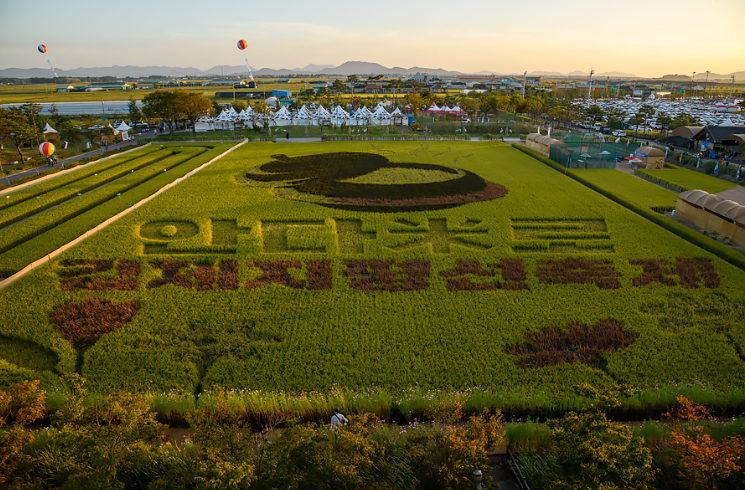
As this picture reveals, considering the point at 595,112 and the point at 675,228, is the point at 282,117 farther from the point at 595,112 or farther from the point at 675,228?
the point at 675,228

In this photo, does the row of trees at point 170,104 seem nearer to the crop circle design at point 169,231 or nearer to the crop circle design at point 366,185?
the crop circle design at point 366,185

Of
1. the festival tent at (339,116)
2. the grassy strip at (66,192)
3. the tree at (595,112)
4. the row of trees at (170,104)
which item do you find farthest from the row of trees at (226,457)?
the tree at (595,112)

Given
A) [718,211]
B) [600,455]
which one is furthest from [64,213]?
[718,211]

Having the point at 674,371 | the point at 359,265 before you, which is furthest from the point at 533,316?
the point at 359,265

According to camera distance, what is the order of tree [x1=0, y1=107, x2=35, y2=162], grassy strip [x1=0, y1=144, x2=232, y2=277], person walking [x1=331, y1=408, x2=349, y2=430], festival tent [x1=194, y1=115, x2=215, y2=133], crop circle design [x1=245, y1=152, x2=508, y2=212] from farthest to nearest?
festival tent [x1=194, y1=115, x2=215, y2=133] < tree [x1=0, y1=107, x2=35, y2=162] < crop circle design [x1=245, y1=152, x2=508, y2=212] < grassy strip [x1=0, y1=144, x2=232, y2=277] < person walking [x1=331, y1=408, x2=349, y2=430]

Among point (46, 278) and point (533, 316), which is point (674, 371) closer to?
point (533, 316)

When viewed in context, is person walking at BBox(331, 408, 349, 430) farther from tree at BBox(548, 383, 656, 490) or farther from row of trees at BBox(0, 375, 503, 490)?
tree at BBox(548, 383, 656, 490)

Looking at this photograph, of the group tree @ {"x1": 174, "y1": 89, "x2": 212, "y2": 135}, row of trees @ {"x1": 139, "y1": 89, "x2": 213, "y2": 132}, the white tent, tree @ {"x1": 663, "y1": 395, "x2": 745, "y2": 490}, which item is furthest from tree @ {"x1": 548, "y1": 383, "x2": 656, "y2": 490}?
the white tent
